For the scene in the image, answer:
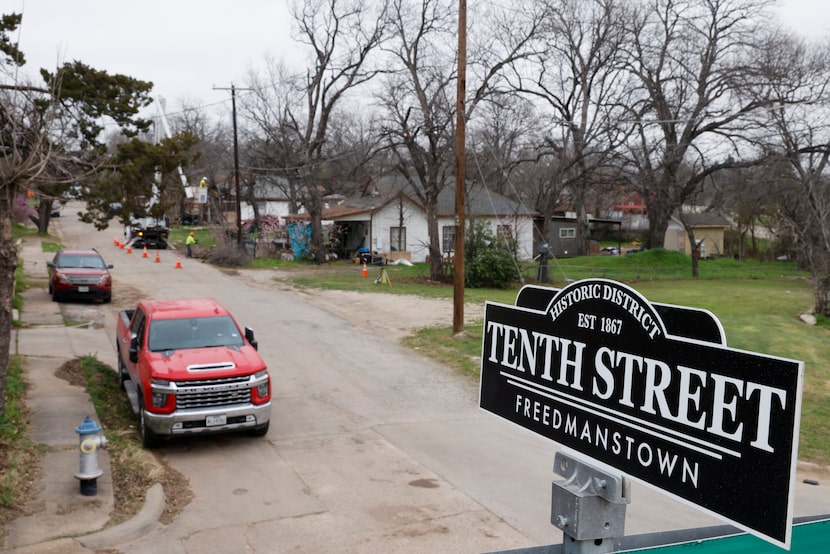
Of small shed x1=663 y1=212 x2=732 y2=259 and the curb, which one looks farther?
small shed x1=663 y1=212 x2=732 y2=259

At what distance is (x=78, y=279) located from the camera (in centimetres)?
2369

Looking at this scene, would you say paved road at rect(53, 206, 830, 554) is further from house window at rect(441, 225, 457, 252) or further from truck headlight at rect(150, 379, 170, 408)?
house window at rect(441, 225, 457, 252)

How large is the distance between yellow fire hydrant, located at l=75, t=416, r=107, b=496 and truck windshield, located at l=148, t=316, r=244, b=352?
110 inches

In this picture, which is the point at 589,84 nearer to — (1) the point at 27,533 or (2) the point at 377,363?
(2) the point at 377,363

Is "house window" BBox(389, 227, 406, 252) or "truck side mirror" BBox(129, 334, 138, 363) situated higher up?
"house window" BBox(389, 227, 406, 252)

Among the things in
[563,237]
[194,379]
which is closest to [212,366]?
[194,379]

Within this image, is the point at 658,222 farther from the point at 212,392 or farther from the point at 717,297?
the point at 212,392

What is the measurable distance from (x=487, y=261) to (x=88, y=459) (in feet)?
81.7

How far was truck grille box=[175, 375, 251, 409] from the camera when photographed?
10.2 meters

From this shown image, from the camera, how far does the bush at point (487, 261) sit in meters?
32.2

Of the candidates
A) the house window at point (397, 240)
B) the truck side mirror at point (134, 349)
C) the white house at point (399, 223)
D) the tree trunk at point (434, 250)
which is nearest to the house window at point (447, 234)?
the white house at point (399, 223)

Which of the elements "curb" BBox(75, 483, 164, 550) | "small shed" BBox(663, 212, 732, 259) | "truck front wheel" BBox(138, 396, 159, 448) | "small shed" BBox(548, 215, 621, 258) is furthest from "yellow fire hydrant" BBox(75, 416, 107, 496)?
"small shed" BBox(663, 212, 732, 259)

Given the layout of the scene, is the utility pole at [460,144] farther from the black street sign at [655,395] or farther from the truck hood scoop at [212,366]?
the black street sign at [655,395]

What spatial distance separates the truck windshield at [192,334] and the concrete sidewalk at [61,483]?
4.87ft
